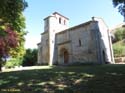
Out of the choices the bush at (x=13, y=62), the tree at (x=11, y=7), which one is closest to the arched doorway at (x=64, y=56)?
the bush at (x=13, y=62)

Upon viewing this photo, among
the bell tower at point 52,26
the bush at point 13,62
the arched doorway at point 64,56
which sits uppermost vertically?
the bell tower at point 52,26

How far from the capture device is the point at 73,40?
98.8 feet

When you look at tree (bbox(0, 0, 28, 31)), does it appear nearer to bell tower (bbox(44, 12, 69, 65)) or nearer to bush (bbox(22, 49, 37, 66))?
bell tower (bbox(44, 12, 69, 65))

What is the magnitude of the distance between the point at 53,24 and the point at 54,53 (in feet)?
19.9

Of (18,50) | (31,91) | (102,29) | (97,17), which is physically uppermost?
(97,17)

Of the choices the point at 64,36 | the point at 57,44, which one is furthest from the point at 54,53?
the point at 64,36

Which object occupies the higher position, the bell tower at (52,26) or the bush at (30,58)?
the bell tower at (52,26)

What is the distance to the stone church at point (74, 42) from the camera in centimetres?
2681

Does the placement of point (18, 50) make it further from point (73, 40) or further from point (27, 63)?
point (27, 63)

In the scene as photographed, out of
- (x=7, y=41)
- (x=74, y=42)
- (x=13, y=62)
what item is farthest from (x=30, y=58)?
(x=7, y=41)

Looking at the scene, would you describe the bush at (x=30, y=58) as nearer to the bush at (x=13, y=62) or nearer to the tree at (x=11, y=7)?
the bush at (x=13, y=62)

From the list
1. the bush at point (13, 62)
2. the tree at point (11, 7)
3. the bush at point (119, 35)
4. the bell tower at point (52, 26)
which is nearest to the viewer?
the tree at point (11, 7)

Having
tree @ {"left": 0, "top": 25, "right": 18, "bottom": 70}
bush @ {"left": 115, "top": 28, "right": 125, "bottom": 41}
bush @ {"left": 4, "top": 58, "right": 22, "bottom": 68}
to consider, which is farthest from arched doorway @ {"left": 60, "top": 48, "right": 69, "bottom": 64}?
bush @ {"left": 115, "top": 28, "right": 125, "bottom": 41}

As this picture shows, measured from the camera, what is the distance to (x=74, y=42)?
29.8m
